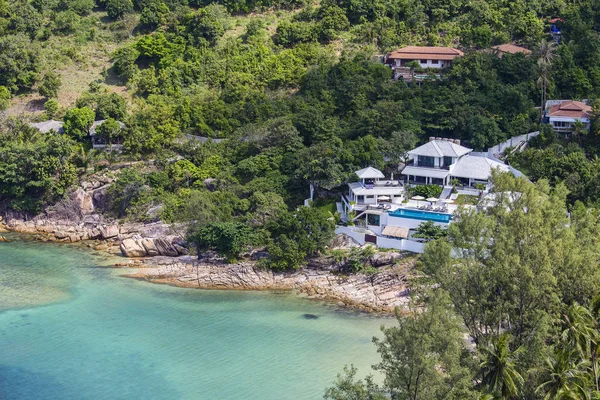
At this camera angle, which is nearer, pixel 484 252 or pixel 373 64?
pixel 484 252

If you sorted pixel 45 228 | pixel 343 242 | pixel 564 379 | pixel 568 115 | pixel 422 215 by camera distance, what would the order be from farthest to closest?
pixel 45 228 → pixel 568 115 → pixel 343 242 → pixel 422 215 → pixel 564 379

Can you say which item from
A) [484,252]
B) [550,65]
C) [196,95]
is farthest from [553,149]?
[196,95]

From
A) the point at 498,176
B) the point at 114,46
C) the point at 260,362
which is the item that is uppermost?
the point at 114,46

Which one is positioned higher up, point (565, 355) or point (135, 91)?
point (135, 91)

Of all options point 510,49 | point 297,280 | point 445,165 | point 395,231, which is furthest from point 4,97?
point 510,49

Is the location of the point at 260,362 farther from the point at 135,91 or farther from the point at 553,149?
the point at 135,91

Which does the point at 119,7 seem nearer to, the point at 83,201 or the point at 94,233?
the point at 83,201

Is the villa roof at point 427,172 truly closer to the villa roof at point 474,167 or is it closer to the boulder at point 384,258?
the villa roof at point 474,167
